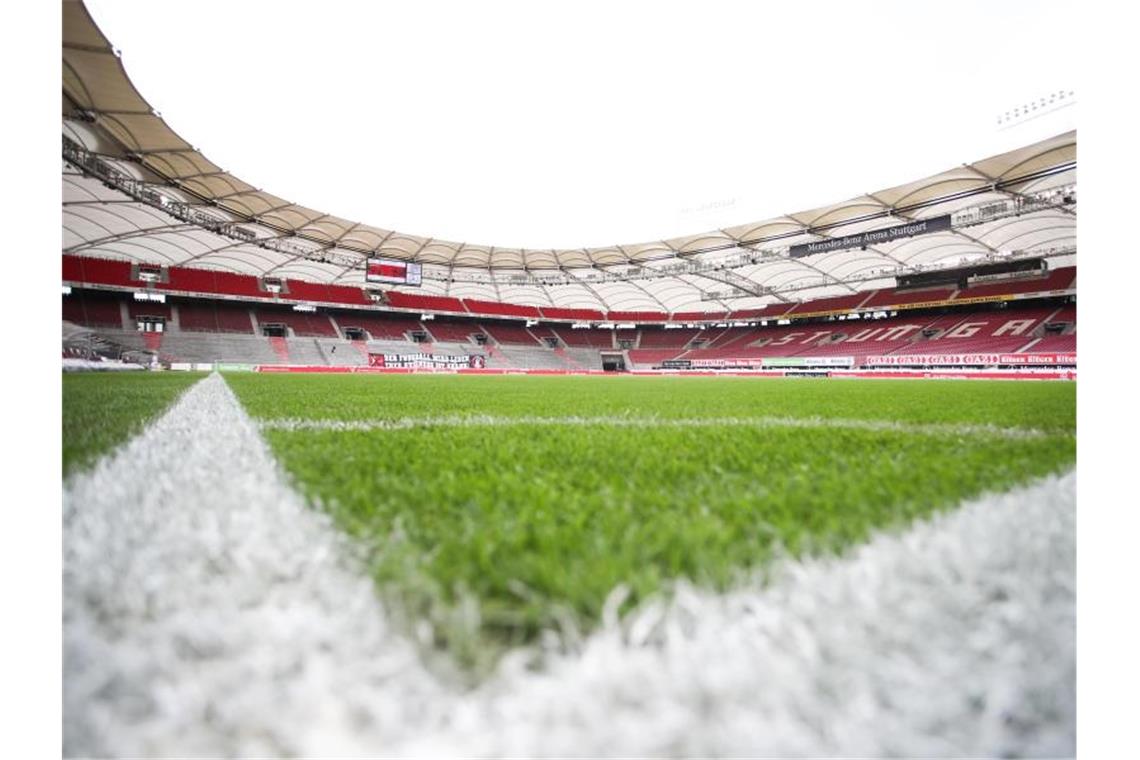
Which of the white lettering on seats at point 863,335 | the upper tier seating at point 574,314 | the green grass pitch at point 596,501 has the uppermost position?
the upper tier seating at point 574,314

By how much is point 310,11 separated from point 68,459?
2443mm

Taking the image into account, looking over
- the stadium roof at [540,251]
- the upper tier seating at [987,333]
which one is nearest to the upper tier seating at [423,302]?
the stadium roof at [540,251]

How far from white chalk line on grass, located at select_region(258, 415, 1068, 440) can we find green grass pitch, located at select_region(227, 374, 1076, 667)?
19 cm

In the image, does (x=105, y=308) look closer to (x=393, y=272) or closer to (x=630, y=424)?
(x=393, y=272)

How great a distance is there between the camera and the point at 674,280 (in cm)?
2828

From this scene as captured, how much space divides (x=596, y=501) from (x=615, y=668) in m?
0.55

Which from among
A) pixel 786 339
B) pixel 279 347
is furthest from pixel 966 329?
pixel 279 347

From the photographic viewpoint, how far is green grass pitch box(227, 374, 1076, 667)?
2.20 ft

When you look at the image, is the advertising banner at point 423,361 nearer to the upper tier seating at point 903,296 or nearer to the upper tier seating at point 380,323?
the upper tier seating at point 380,323

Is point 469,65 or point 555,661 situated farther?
point 469,65

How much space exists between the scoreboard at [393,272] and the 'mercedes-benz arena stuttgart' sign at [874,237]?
60.1 feet

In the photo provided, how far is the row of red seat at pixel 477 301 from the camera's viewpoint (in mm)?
18875
